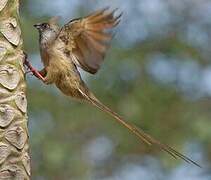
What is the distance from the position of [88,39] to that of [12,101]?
40cm

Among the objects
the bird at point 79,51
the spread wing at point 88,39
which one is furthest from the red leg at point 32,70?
the spread wing at point 88,39

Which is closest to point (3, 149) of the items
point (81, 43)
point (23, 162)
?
point (23, 162)

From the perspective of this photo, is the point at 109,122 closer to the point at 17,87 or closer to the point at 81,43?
the point at 81,43

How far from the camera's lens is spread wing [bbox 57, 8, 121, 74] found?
2.04 metres

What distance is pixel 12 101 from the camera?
1800mm

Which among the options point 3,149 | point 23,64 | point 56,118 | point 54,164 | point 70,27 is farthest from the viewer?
point 56,118

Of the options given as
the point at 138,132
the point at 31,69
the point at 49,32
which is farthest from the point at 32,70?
the point at 138,132

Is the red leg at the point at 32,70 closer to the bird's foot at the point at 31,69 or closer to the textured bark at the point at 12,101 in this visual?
the bird's foot at the point at 31,69

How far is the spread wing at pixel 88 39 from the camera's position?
80.3 inches

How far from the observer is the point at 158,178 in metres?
4.82

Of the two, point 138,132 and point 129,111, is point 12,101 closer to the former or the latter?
point 138,132

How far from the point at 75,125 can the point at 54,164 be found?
1.85 ft

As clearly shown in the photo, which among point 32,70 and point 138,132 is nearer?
point 138,132

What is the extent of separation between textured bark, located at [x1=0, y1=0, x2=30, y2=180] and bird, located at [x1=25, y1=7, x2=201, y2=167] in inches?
7.1
